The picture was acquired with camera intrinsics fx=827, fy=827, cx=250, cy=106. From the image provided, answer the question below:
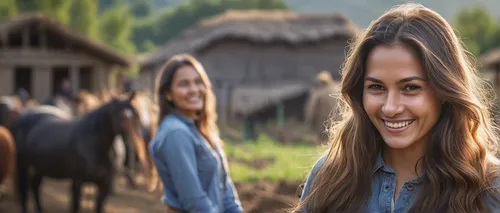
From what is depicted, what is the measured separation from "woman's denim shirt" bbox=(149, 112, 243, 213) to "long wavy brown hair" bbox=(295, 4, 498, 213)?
5.53ft

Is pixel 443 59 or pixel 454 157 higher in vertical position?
pixel 443 59

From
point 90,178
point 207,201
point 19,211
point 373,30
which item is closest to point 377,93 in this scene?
point 373,30

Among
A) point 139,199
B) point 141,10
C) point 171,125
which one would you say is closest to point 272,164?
point 139,199

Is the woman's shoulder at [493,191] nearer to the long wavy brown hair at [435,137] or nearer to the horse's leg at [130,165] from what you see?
the long wavy brown hair at [435,137]

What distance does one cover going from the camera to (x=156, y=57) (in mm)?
34781

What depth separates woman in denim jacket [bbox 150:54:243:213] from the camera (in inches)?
169

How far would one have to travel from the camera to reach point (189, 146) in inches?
174

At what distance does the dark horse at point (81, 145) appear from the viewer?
9697 mm

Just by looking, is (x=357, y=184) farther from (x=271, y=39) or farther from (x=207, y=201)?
(x=271, y=39)

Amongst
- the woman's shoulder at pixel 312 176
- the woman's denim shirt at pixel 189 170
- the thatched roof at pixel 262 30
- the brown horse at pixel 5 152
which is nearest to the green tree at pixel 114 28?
the thatched roof at pixel 262 30

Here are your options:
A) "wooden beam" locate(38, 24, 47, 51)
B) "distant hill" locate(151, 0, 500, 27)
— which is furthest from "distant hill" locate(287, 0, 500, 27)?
"wooden beam" locate(38, 24, 47, 51)

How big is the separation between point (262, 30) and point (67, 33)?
344 inches

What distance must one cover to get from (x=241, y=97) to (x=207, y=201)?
27509mm

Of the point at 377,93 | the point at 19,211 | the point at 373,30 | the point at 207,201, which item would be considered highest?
the point at 373,30
